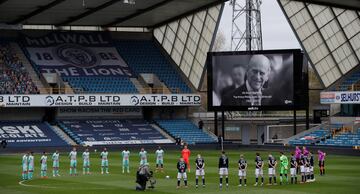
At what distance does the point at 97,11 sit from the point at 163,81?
45.6 feet

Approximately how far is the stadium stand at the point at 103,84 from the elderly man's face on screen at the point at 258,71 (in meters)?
16.4

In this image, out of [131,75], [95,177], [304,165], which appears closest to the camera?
[304,165]

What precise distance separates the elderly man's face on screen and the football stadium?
9cm

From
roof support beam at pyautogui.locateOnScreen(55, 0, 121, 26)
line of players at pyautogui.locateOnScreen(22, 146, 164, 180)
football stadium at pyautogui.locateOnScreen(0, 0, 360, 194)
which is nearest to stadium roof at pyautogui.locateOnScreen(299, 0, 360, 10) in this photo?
football stadium at pyautogui.locateOnScreen(0, 0, 360, 194)

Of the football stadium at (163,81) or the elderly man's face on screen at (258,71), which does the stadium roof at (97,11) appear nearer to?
the football stadium at (163,81)

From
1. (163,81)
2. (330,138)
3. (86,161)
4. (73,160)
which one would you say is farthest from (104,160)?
(163,81)

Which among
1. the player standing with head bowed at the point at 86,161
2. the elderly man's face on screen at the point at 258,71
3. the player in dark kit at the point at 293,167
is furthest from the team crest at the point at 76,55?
the player in dark kit at the point at 293,167

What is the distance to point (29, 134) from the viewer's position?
8050 centimetres

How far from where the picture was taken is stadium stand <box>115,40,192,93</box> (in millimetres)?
Answer: 91625

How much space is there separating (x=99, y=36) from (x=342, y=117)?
28.6m

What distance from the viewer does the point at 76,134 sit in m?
82.4

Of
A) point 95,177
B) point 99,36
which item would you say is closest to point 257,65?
point 99,36

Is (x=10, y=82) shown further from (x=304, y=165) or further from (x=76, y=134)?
(x=304, y=165)

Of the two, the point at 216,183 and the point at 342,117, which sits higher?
the point at 342,117
